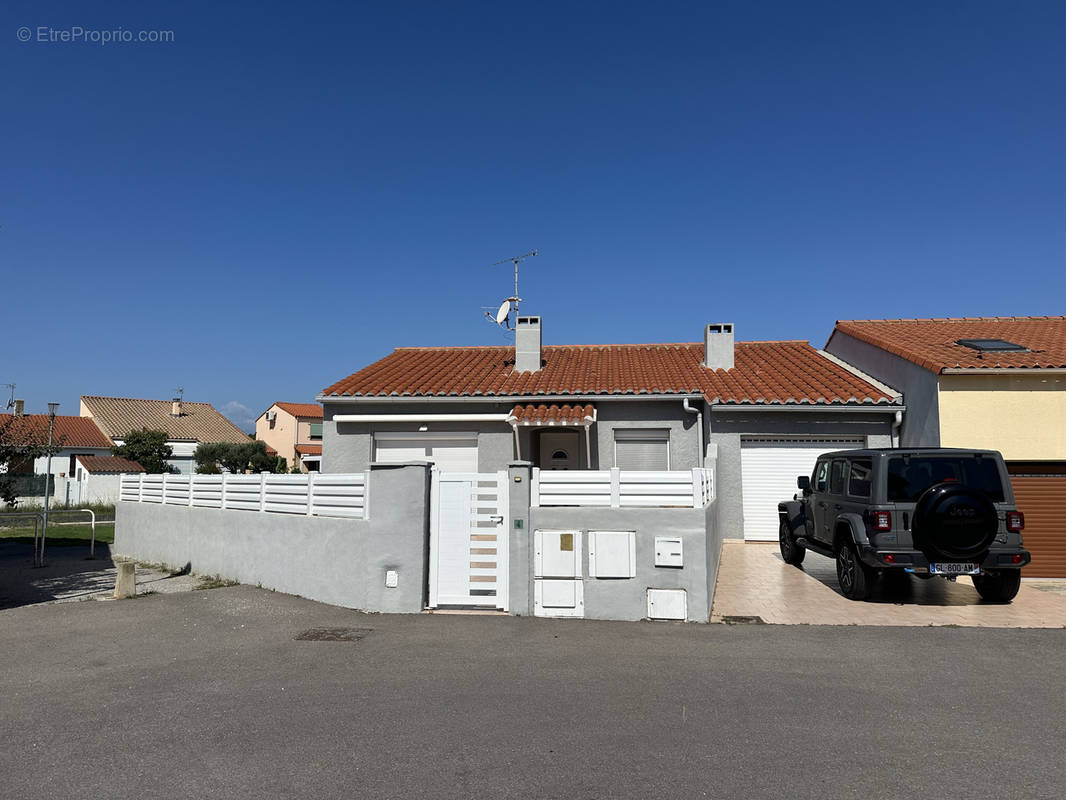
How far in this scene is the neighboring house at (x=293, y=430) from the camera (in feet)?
190

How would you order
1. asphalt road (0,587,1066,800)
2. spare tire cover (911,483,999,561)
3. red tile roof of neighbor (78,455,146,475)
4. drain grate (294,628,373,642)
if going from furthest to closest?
red tile roof of neighbor (78,455,146,475), spare tire cover (911,483,999,561), drain grate (294,628,373,642), asphalt road (0,587,1066,800)

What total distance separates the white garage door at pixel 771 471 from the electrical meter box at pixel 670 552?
24.7ft

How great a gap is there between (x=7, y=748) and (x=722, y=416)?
1312 centimetres

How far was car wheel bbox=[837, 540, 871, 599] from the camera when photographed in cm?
888

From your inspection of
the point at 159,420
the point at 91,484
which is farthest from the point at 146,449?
the point at 159,420

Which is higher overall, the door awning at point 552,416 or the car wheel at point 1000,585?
the door awning at point 552,416

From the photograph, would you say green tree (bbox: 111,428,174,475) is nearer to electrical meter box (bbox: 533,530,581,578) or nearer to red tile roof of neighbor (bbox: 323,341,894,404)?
red tile roof of neighbor (bbox: 323,341,894,404)

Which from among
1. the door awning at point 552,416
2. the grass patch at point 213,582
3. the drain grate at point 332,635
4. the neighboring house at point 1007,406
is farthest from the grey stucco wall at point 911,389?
the grass patch at point 213,582

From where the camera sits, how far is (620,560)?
8.16m

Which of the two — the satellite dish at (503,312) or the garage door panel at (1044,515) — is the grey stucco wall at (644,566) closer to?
the garage door panel at (1044,515)

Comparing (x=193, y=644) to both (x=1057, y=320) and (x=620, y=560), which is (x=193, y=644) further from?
(x=1057, y=320)

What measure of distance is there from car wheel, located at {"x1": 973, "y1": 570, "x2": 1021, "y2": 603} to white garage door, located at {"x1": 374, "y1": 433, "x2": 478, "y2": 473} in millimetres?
10008


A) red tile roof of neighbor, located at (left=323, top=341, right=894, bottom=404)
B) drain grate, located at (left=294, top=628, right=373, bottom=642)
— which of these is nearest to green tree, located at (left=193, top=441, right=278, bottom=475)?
red tile roof of neighbor, located at (left=323, top=341, right=894, bottom=404)

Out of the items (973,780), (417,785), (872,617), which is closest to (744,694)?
(973,780)
